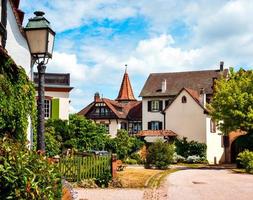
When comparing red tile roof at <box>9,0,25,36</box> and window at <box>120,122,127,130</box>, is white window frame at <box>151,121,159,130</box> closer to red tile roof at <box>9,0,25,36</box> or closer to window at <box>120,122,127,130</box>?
window at <box>120,122,127,130</box>

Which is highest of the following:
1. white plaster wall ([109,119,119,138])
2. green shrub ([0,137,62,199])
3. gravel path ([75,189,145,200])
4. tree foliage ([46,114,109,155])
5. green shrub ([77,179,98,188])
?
white plaster wall ([109,119,119,138])

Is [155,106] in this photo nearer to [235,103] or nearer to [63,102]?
[63,102]

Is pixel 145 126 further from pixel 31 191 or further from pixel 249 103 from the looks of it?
pixel 31 191

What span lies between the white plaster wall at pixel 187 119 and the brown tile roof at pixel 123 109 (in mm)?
10879

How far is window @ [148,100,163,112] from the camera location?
59.2 m

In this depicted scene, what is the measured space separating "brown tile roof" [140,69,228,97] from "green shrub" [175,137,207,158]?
392 inches

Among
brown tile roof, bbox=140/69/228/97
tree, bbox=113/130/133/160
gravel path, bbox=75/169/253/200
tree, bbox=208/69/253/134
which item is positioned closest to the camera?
gravel path, bbox=75/169/253/200

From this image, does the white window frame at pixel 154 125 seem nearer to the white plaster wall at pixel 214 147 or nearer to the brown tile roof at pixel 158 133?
the brown tile roof at pixel 158 133

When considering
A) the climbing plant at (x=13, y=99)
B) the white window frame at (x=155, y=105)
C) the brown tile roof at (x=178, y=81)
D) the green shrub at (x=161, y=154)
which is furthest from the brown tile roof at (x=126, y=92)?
the climbing plant at (x=13, y=99)

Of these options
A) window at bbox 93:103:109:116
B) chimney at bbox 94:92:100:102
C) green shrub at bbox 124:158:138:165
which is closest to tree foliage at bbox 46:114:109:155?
green shrub at bbox 124:158:138:165

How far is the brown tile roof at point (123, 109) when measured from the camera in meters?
61.6

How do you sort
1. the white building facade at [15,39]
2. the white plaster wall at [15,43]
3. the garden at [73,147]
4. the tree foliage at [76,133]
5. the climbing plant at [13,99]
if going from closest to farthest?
1. the garden at [73,147]
2. the climbing plant at [13,99]
3. the white building facade at [15,39]
4. the white plaster wall at [15,43]
5. the tree foliage at [76,133]

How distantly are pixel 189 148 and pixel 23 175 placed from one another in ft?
144

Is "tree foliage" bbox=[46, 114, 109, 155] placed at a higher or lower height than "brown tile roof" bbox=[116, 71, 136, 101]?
lower
